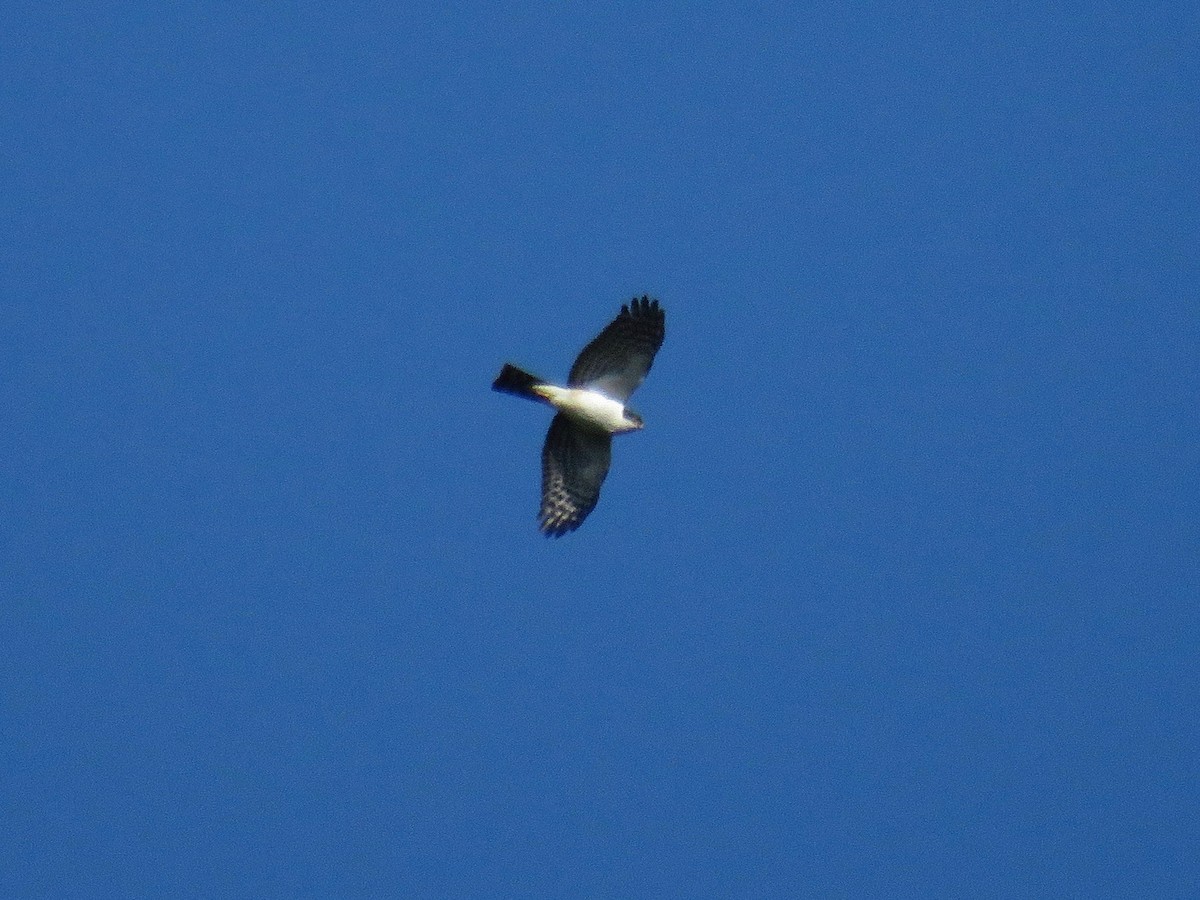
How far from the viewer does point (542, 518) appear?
1825 cm

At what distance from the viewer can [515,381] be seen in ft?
57.5

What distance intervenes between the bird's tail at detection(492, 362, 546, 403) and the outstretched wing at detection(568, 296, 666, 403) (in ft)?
1.39

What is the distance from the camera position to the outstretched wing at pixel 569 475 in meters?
18.2

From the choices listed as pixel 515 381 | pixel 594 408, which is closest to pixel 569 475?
pixel 594 408

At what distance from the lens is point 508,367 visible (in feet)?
57.2

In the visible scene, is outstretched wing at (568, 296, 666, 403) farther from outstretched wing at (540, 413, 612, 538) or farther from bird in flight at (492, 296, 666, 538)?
outstretched wing at (540, 413, 612, 538)

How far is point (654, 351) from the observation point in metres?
17.8

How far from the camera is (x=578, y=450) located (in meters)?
18.3

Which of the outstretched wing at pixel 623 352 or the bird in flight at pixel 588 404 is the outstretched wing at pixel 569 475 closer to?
the bird in flight at pixel 588 404

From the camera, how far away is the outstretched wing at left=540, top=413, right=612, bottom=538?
1822cm

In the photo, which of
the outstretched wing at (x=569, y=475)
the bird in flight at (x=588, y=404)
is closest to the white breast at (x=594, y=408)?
the bird in flight at (x=588, y=404)

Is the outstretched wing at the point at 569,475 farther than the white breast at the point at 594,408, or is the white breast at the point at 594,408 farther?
the outstretched wing at the point at 569,475

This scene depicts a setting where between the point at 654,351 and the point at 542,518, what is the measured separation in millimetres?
1586

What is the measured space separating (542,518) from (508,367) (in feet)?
4.65
